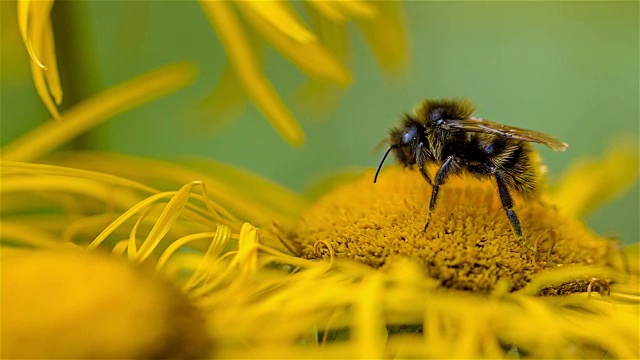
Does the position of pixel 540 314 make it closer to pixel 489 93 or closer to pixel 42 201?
pixel 42 201

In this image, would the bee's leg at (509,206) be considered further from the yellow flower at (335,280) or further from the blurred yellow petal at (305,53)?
the blurred yellow petal at (305,53)

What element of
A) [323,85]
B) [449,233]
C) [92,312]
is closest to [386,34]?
[323,85]

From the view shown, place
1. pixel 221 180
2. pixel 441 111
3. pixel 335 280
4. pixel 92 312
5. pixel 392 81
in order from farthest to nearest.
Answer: pixel 392 81
pixel 221 180
pixel 441 111
pixel 335 280
pixel 92 312

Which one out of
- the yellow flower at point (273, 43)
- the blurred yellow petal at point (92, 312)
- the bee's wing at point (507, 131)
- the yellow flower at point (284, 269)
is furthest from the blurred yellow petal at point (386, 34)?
the blurred yellow petal at point (92, 312)

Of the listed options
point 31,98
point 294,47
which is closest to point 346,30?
point 294,47

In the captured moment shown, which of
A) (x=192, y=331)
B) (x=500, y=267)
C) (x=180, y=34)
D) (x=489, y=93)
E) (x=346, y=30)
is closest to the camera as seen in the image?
(x=192, y=331)

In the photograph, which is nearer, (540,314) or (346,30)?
(540,314)

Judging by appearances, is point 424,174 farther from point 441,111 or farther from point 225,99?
point 225,99
